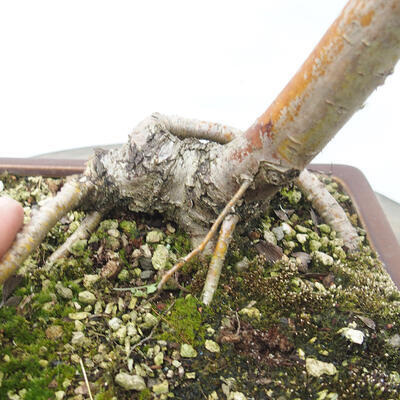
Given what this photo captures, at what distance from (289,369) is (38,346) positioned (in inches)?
22.9

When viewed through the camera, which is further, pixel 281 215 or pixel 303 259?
pixel 281 215

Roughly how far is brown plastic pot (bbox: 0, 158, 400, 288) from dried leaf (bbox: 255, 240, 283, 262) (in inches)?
16.3

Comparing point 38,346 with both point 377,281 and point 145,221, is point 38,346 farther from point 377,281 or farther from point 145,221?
point 377,281

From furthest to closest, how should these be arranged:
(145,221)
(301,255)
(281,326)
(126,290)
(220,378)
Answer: (145,221) → (301,255) → (126,290) → (281,326) → (220,378)

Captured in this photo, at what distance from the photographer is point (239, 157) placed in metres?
0.95

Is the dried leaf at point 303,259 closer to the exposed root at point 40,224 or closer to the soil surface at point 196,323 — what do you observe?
the soil surface at point 196,323

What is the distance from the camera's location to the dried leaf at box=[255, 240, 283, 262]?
111 cm

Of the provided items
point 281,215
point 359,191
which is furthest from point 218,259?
point 359,191

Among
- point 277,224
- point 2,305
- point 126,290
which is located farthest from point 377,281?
point 2,305

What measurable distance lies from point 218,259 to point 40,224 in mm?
477

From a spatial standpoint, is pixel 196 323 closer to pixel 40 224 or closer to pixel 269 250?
pixel 269 250

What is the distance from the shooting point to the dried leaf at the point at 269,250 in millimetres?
1115

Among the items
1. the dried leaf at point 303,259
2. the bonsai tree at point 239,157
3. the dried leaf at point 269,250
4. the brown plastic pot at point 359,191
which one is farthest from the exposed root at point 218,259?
the brown plastic pot at point 359,191

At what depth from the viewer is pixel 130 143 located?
111 centimetres
